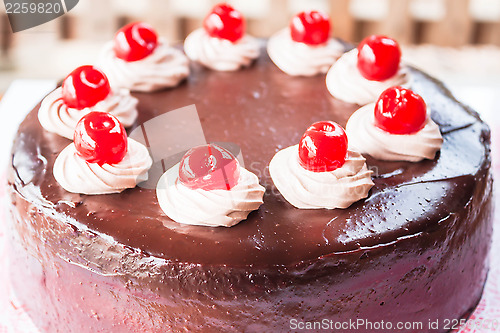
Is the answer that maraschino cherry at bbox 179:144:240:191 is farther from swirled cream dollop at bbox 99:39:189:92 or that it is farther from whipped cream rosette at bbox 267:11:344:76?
whipped cream rosette at bbox 267:11:344:76

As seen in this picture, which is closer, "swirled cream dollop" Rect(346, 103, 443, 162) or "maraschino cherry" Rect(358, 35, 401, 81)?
"swirled cream dollop" Rect(346, 103, 443, 162)

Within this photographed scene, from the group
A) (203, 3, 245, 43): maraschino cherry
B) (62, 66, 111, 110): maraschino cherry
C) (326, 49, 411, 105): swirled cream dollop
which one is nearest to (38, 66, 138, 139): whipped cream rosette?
(62, 66, 111, 110): maraschino cherry

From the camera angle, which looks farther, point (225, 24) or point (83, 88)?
point (225, 24)

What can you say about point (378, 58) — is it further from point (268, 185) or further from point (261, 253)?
point (261, 253)

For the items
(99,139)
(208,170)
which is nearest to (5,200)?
(99,139)

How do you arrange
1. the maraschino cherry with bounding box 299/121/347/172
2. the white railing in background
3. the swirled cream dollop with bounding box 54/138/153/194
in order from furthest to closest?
the white railing in background → the swirled cream dollop with bounding box 54/138/153/194 → the maraschino cherry with bounding box 299/121/347/172

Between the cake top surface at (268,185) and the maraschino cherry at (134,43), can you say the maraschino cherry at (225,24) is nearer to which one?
the cake top surface at (268,185)
